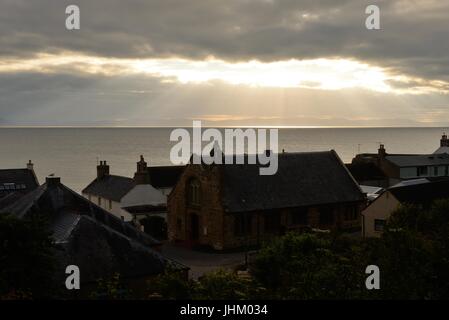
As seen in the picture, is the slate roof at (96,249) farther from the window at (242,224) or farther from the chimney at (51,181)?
the window at (242,224)

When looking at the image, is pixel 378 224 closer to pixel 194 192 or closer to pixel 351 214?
pixel 351 214

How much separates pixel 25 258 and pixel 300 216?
38.5m

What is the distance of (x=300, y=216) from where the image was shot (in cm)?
5603

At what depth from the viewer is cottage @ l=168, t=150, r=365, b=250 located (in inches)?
Result: 2051

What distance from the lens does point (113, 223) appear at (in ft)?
127

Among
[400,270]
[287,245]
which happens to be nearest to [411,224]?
[287,245]

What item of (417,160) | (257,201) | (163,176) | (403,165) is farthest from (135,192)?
(417,160)

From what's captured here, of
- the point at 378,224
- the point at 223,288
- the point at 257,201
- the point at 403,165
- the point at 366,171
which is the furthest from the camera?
the point at 403,165

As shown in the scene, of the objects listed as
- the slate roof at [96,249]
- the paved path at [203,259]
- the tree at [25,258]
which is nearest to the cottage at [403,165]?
the paved path at [203,259]

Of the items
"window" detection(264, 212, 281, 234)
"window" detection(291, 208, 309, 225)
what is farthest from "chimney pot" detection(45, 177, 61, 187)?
"window" detection(291, 208, 309, 225)

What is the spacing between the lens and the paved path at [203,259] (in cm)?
4484

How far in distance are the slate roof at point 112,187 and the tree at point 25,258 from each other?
47916 mm

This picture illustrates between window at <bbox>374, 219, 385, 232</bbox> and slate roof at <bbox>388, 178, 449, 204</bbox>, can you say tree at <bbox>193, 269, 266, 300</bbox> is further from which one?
window at <bbox>374, 219, 385, 232</bbox>

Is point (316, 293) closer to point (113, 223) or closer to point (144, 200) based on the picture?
point (113, 223)
